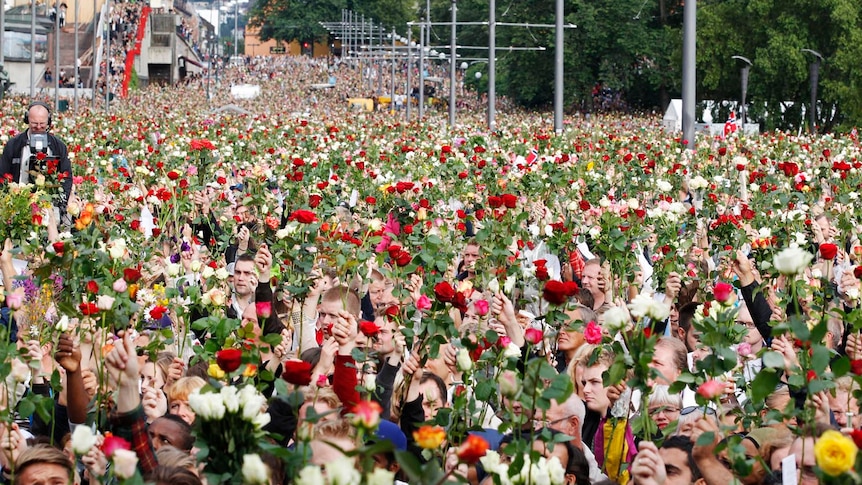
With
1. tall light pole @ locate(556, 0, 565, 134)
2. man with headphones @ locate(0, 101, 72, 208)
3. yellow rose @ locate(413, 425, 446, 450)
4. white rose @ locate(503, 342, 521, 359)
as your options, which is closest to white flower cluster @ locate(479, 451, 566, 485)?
yellow rose @ locate(413, 425, 446, 450)

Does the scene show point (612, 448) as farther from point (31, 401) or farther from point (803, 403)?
point (31, 401)

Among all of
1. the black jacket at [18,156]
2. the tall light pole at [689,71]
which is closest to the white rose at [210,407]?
the black jacket at [18,156]

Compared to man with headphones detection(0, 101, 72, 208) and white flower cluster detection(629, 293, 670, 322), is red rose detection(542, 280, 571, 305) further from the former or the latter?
man with headphones detection(0, 101, 72, 208)

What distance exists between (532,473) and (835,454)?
1.13 meters

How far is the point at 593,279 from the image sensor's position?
911cm

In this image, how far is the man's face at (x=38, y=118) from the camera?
1236 centimetres

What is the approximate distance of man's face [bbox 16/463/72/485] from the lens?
203 inches

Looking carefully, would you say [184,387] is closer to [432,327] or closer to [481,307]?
[432,327]

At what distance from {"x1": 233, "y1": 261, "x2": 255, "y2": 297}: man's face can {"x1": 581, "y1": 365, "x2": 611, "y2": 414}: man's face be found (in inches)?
110

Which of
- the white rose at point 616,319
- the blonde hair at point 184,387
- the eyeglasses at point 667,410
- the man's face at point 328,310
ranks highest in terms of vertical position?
the white rose at point 616,319

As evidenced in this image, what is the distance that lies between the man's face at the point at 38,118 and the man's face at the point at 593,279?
201 inches

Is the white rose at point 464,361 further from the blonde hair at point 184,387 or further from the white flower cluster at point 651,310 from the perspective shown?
the blonde hair at point 184,387

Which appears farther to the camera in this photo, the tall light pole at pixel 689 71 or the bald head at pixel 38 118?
the tall light pole at pixel 689 71

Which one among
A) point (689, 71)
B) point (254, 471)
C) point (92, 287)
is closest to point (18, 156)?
point (92, 287)
